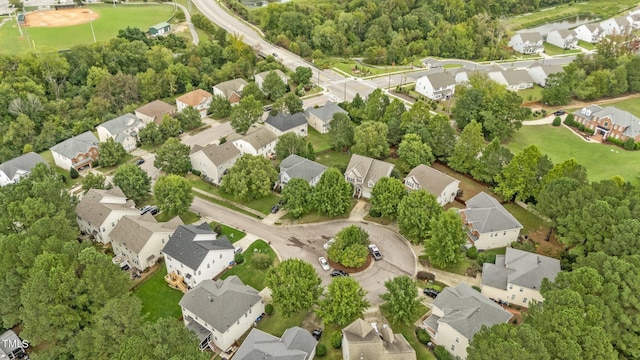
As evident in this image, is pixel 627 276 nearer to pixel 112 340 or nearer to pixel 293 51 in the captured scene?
pixel 112 340

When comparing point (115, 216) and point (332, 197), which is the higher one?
point (332, 197)

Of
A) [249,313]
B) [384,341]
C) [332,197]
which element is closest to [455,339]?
[384,341]

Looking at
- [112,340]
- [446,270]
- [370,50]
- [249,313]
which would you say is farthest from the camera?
[370,50]

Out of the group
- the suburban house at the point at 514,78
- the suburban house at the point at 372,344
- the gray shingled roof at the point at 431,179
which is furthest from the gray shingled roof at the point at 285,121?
the suburban house at the point at 514,78

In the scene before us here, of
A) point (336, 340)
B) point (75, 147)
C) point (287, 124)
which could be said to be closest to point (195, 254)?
point (336, 340)

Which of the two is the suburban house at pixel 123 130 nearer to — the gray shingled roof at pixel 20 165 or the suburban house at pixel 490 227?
the gray shingled roof at pixel 20 165

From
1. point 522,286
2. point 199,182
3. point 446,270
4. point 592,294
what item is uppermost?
point 592,294

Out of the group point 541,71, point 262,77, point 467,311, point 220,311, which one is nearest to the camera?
point 467,311

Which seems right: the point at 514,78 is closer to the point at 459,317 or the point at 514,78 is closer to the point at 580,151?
the point at 580,151
